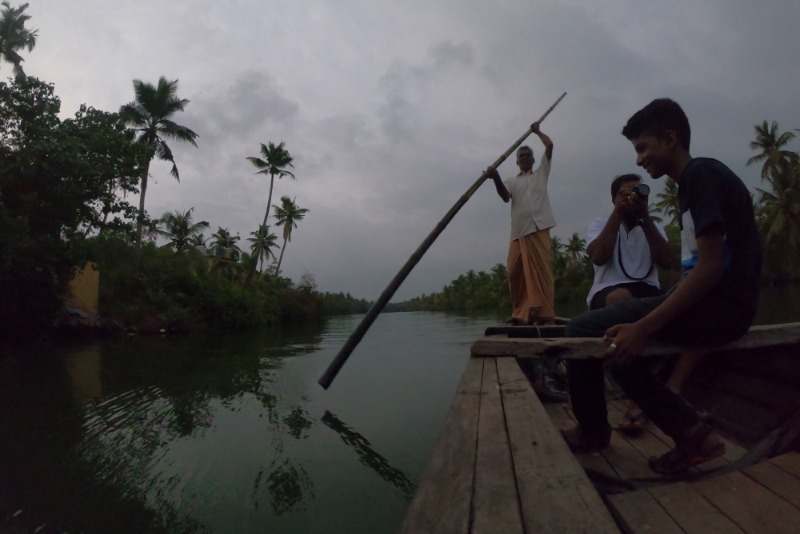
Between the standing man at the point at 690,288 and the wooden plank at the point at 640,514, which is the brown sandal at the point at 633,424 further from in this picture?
the wooden plank at the point at 640,514

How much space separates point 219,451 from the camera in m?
2.65

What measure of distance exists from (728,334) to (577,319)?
52 cm

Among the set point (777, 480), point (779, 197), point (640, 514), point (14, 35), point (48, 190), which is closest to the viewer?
point (640, 514)

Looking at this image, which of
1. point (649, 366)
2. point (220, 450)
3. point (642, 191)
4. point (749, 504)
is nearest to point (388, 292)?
point (220, 450)

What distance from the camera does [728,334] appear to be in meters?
1.40

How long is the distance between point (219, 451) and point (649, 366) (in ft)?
7.45

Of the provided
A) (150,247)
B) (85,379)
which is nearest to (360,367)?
(85,379)

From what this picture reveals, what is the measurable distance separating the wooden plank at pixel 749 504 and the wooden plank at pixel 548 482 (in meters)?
0.46

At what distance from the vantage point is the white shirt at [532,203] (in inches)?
161

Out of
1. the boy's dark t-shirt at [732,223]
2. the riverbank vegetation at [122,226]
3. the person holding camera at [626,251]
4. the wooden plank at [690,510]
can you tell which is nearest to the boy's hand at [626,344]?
the boy's dark t-shirt at [732,223]

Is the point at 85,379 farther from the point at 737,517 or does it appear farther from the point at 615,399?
the point at 737,517

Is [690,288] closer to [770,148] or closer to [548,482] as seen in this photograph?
[548,482]

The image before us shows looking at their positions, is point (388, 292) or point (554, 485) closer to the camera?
point (554, 485)

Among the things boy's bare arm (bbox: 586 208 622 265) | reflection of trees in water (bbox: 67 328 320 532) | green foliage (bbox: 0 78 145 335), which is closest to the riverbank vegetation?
green foliage (bbox: 0 78 145 335)
